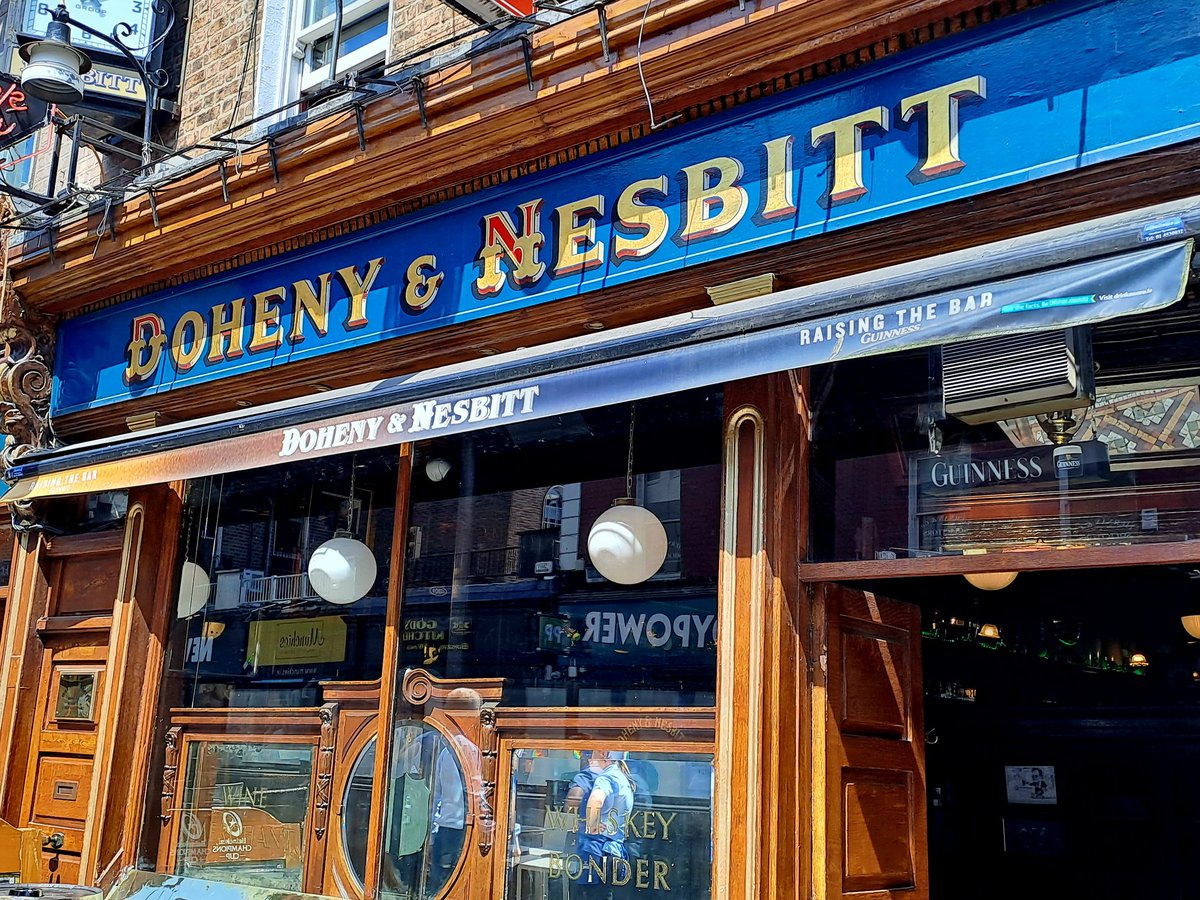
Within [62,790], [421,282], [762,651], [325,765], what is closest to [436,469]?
[421,282]

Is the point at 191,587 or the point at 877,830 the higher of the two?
the point at 191,587

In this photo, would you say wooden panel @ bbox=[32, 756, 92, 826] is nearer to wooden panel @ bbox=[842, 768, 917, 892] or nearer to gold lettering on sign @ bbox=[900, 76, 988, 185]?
wooden panel @ bbox=[842, 768, 917, 892]

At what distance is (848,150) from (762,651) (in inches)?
80.9

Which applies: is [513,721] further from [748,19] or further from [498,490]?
[748,19]

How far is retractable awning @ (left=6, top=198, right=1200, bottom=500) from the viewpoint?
11.7ft

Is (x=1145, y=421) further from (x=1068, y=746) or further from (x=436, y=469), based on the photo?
(x=1068, y=746)

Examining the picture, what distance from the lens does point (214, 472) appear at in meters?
5.96

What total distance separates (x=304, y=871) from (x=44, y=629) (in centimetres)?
296

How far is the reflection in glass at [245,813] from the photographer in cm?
616

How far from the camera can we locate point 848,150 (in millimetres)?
4707

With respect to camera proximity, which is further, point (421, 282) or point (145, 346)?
point (145, 346)

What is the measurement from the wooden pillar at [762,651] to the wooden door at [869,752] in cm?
12

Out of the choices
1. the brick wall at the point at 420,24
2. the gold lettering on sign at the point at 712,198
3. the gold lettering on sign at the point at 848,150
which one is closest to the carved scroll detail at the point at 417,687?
the gold lettering on sign at the point at 712,198

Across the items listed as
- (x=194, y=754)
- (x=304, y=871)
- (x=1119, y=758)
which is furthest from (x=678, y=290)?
(x=1119, y=758)
